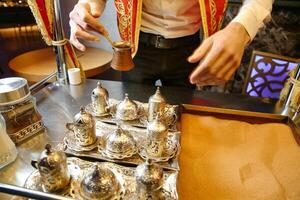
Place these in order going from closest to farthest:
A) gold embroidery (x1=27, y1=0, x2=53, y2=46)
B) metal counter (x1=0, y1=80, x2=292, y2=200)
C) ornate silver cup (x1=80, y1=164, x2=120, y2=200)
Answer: ornate silver cup (x1=80, y1=164, x2=120, y2=200) → metal counter (x1=0, y1=80, x2=292, y2=200) → gold embroidery (x1=27, y1=0, x2=53, y2=46)

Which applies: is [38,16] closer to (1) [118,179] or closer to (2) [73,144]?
(2) [73,144]

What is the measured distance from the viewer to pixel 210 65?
1.86 ft

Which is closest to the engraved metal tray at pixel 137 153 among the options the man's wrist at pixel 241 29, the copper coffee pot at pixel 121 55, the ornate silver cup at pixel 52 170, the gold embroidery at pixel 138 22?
the ornate silver cup at pixel 52 170

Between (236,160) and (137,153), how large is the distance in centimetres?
28

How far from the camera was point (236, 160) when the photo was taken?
0.64 meters

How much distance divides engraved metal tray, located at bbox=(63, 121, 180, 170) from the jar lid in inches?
6.7

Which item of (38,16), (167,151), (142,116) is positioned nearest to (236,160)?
(167,151)

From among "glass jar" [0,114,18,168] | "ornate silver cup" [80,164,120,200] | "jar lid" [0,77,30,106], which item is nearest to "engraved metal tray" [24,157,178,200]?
"ornate silver cup" [80,164,120,200]

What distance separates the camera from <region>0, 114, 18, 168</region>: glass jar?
58 centimetres

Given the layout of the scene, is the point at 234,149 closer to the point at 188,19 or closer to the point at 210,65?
the point at 210,65

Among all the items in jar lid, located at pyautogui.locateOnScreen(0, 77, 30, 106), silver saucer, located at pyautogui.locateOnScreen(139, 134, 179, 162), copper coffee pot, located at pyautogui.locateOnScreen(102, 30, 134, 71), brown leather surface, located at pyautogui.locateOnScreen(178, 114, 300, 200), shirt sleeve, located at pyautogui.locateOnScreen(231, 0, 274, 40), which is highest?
shirt sleeve, located at pyautogui.locateOnScreen(231, 0, 274, 40)

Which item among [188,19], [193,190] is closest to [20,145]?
[193,190]

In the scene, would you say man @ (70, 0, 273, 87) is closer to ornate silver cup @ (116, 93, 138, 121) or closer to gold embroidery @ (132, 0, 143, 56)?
gold embroidery @ (132, 0, 143, 56)

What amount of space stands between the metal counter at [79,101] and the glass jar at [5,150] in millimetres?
30
